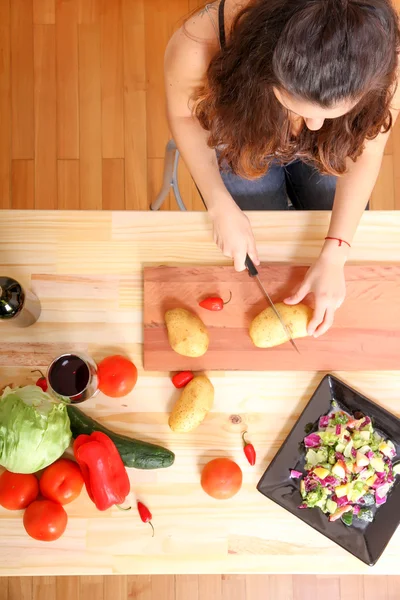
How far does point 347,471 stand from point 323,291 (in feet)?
1.12

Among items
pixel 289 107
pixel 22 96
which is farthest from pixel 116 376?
pixel 22 96

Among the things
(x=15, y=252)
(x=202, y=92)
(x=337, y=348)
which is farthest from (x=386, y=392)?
(x=15, y=252)

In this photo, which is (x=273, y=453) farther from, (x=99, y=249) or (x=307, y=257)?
(x=99, y=249)

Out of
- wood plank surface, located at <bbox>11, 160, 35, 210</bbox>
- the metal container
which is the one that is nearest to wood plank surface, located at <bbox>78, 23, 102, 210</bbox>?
wood plank surface, located at <bbox>11, 160, 35, 210</bbox>

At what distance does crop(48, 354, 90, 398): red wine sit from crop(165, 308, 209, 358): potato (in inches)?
6.9

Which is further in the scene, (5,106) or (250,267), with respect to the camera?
(5,106)

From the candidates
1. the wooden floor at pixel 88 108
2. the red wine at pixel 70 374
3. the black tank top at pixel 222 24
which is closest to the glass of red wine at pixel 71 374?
the red wine at pixel 70 374

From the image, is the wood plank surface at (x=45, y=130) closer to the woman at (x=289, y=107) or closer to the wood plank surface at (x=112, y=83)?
the wood plank surface at (x=112, y=83)

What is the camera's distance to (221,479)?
1.03 meters

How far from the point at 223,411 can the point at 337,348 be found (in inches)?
10.2

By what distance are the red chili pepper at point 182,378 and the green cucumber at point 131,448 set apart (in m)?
0.13

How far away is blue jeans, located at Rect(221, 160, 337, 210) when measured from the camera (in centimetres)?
129

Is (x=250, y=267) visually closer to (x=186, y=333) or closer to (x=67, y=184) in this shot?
(x=186, y=333)

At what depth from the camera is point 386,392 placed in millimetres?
1104
